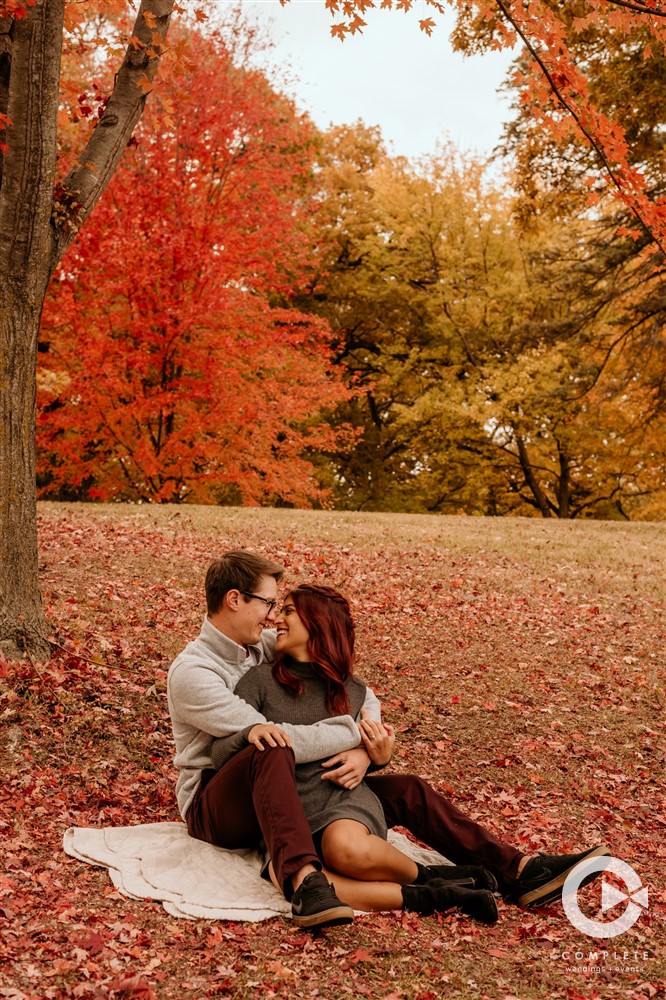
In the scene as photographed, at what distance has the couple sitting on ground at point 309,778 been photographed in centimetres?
342

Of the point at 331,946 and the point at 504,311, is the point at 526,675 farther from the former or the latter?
the point at 504,311

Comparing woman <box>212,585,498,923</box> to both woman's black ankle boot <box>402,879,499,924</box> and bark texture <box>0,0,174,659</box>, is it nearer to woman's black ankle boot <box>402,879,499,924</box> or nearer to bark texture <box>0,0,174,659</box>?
woman's black ankle boot <box>402,879,499,924</box>

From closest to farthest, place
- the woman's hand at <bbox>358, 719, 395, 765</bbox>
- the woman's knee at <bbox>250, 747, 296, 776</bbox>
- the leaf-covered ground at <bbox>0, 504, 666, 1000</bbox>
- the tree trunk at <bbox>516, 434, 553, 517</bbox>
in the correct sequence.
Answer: the leaf-covered ground at <bbox>0, 504, 666, 1000</bbox>
the woman's knee at <bbox>250, 747, 296, 776</bbox>
the woman's hand at <bbox>358, 719, 395, 765</bbox>
the tree trunk at <bbox>516, 434, 553, 517</bbox>

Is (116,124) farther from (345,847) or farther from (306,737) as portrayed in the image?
(345,847)

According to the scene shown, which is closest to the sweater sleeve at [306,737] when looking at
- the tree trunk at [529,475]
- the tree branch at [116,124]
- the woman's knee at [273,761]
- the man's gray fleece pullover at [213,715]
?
the man's gray fleece pullover at [213,715]

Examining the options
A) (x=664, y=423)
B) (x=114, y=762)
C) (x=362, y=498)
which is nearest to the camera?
(x=114, y=762)

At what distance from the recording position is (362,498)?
72.5ft

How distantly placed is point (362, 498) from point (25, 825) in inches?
721

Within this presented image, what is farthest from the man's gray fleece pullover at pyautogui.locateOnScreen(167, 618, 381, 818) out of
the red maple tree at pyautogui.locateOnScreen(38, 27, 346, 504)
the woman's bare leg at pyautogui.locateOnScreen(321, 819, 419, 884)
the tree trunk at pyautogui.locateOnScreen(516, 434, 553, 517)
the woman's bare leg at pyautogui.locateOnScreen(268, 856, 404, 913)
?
the tree trunk at pyautogui.locateOnScreen(516, 434, 553, 517)

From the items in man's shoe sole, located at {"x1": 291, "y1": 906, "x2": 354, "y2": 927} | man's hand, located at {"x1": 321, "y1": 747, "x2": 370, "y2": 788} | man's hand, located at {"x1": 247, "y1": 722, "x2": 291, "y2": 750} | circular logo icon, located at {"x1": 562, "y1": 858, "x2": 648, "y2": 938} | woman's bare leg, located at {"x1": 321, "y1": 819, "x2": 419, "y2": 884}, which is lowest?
circular logo icon, located at {"x1": 562, "y1": 858, "x2": 648, "y2": 938}

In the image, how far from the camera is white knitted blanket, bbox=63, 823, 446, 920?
3.33m

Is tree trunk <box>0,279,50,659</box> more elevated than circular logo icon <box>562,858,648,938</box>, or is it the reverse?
tree trunk <box>0,279,50,659</box>

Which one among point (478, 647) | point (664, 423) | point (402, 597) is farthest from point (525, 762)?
point (664, 423)

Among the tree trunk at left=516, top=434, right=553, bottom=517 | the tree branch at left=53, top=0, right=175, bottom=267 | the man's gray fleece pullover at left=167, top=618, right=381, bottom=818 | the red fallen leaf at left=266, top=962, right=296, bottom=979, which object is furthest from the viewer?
the tree trunk at left=516, top=434, right=553, bottom=517
